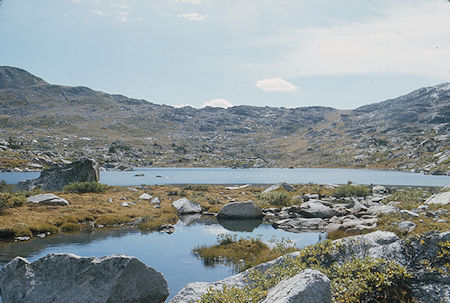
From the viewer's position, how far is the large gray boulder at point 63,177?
173 ft

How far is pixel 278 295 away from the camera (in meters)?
7.97

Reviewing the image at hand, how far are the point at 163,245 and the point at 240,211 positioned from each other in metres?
14.7

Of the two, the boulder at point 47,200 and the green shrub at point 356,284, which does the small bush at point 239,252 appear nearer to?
the green shrub at point 356,284

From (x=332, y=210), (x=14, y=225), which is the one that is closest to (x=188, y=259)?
(x=14, y=225)

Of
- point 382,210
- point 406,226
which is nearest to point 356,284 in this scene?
point 406,226

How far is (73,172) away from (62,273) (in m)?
45.7

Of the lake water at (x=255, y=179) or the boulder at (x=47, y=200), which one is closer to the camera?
the boulder at (x=47, y=200)

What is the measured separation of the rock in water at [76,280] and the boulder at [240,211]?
24718mm

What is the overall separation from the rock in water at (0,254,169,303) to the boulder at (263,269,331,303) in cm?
699

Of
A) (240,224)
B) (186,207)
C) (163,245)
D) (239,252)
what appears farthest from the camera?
(186,207)

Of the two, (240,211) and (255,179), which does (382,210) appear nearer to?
(240,211)

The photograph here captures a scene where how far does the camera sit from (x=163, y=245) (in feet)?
82.1

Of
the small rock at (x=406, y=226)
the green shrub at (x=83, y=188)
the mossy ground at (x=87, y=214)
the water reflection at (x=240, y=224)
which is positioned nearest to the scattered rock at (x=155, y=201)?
the mossy ground at (x=87, y=214)

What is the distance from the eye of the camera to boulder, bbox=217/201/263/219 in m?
37.7
